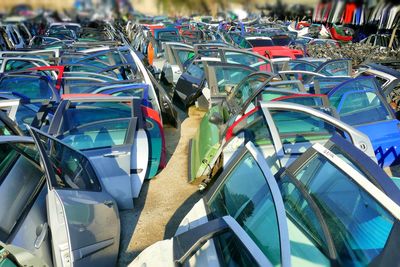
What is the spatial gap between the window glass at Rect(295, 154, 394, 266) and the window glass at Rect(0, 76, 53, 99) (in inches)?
214

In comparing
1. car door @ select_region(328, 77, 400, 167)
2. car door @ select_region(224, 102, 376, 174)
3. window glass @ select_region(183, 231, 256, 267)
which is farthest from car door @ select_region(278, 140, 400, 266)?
car door @ select_region(328, 77, 400, 167)

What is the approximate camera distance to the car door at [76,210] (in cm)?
254

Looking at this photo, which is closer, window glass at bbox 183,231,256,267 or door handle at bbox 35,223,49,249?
window glass at bbox 183,231,256,267

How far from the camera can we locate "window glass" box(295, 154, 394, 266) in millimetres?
2158

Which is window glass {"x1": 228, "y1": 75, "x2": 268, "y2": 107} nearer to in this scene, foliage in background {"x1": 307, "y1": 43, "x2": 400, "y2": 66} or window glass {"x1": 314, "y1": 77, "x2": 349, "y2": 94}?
window glass {"x1": 314, "y1": 77, "x2": 349, "y2": 94}

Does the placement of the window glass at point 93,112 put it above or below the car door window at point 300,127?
below

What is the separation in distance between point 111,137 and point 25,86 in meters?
2.98

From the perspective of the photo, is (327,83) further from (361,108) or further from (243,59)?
(243,59)

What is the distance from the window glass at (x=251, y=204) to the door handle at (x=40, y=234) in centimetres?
135

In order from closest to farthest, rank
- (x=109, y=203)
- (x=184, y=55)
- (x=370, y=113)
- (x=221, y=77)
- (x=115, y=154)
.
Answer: (x=109, y=203) < (x=115, y=154) < (x=370, y=113) < (x=221, y=77) < (x=184, y=55)

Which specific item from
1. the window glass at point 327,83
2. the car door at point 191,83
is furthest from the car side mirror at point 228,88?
the window glass at point 327,83

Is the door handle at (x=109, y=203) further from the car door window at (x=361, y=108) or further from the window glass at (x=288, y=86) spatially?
the car door window at (x=361, y=108)

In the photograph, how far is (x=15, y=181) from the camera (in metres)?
3.08

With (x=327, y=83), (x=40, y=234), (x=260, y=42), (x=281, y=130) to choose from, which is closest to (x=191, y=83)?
(x=327, y=83)
